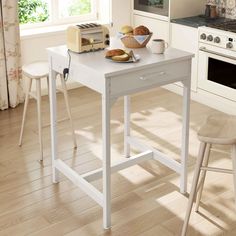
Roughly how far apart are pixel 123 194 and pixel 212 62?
6.49 ft

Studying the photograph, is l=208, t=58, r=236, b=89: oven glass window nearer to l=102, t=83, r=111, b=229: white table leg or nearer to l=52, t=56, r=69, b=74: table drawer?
l=52, t=56, r=69, b=74: table drawer

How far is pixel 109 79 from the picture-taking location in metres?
2.71

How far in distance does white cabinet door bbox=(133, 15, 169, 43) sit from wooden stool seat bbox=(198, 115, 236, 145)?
2.54m

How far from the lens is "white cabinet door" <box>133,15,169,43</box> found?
5262 millimetres

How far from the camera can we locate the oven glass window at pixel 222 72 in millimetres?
4634

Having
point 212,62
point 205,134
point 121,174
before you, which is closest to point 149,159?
point 121,174

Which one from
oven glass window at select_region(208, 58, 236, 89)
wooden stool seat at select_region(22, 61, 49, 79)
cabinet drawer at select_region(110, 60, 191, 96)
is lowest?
oven glass window at select_region(208, 58, 236, 89)

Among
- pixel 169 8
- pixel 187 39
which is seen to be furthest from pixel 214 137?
pixel 169 8

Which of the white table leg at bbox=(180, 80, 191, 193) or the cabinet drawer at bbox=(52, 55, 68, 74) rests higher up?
the cabinet drawer at bbox=(52, 55, 68, 74)

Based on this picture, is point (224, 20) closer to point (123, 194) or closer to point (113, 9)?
point (113, 9)

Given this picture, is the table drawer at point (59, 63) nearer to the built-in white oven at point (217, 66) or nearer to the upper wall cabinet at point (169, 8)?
the built-in white oven at point (217, 66)

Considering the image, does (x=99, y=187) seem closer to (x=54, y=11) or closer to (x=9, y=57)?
(x=9, y=57)

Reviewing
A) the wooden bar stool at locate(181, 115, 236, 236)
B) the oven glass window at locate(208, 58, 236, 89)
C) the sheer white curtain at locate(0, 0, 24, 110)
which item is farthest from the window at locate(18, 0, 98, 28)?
the wooden bar stool at locate(181, 115, 236, 236)

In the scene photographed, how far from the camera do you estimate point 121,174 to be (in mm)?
3621
